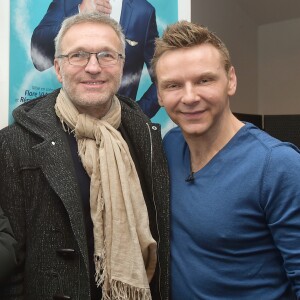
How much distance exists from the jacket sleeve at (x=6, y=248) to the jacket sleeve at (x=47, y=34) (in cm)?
66

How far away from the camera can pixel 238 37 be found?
4824mm

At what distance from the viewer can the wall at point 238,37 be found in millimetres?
4176

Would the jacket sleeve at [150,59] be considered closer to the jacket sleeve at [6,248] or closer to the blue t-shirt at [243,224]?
the blue t-shirt at [243,224]

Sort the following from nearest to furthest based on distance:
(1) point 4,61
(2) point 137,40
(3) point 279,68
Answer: (1) point 4,61, (2) point 137,40, (3) point 279,68

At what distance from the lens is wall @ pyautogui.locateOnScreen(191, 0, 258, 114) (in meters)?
4.18

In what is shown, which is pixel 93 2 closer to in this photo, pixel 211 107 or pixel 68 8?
pixel 68 8

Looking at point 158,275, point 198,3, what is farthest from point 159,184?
point 198,3

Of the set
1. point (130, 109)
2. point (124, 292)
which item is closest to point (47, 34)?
point (130, 109)

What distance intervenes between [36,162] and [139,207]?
367 mm

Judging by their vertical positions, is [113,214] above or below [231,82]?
below

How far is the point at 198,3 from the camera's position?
4012mm

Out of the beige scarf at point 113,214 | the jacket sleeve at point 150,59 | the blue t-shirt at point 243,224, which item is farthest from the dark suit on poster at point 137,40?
the blue t-shirt at point 243,224

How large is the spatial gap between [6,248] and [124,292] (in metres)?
0.41

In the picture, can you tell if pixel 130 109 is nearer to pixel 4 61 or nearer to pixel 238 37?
pixel 4 61
